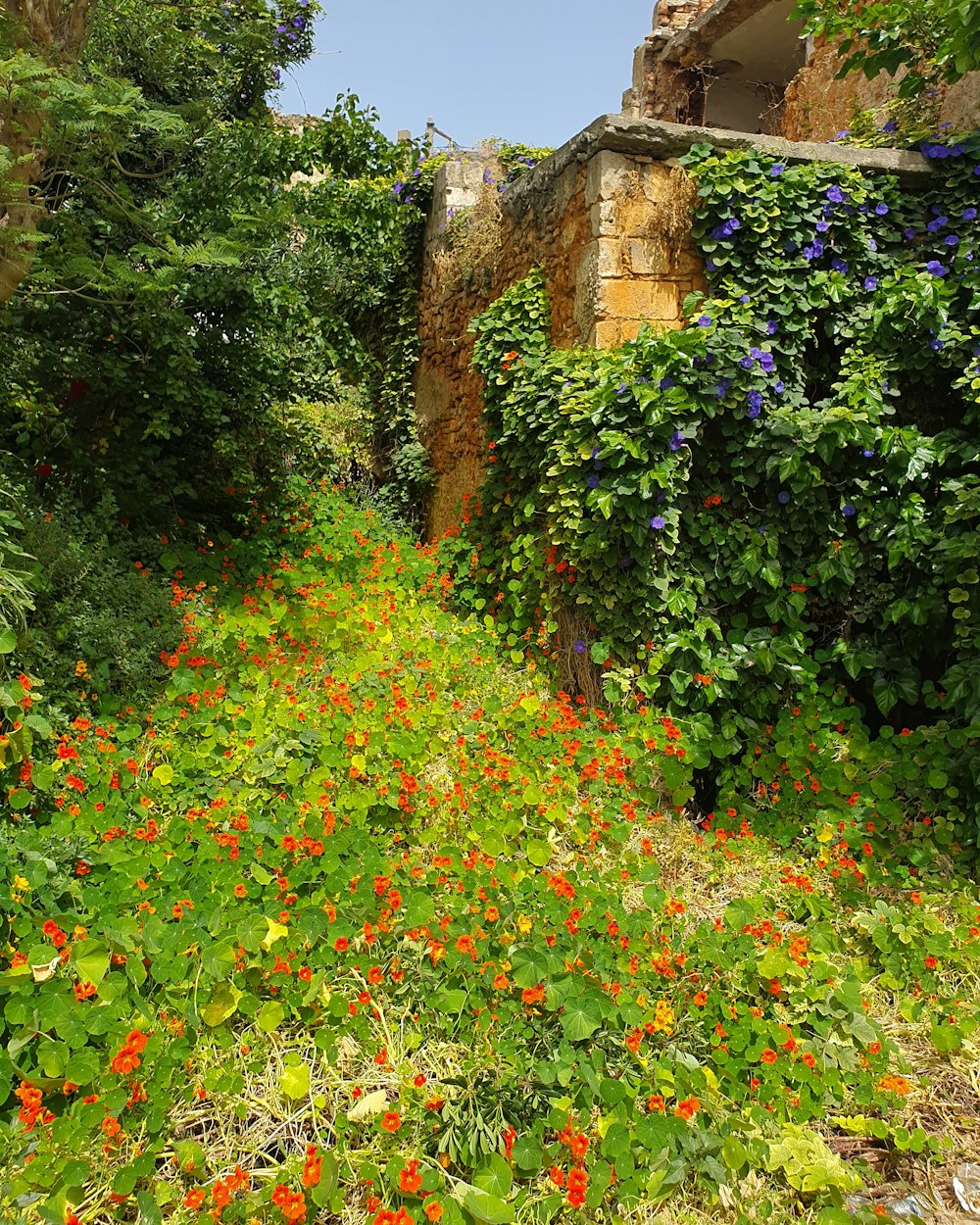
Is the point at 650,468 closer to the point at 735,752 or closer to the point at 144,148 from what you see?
the point at 735,752

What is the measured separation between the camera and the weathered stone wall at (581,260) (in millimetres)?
4828

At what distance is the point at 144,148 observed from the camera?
16.9ft

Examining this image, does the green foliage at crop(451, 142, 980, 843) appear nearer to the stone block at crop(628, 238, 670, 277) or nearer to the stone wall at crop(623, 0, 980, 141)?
the stone block at crop(628, 238, 670, 277)

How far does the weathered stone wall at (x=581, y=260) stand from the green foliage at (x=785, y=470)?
21 centimetres

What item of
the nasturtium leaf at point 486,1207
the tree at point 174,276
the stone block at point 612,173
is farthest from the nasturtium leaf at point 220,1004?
the stone block at point 612,173

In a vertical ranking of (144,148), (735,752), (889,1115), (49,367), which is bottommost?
(889,1115)

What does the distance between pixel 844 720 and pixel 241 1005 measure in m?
3.29

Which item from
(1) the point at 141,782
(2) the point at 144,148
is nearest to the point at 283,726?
(1) the point at 141,782

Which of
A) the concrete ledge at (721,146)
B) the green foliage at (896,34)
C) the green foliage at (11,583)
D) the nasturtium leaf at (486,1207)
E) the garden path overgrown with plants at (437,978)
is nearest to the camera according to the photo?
the nasturtium leaf at (486,1207)

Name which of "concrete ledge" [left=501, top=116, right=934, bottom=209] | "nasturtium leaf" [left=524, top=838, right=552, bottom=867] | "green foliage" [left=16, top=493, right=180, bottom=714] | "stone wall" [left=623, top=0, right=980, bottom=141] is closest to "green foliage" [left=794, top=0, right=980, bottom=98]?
"concrete ledge" [left=501, top=116, right=934, bottom=209]

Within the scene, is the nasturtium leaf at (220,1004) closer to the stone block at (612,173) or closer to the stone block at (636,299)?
the stone block at (636,299)

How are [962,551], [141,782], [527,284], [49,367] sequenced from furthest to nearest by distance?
[527,284]
[49,367]
[962,551]
[141,782]

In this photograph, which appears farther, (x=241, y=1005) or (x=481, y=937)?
(x=481, y=937)

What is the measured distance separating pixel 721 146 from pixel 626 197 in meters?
0.59
